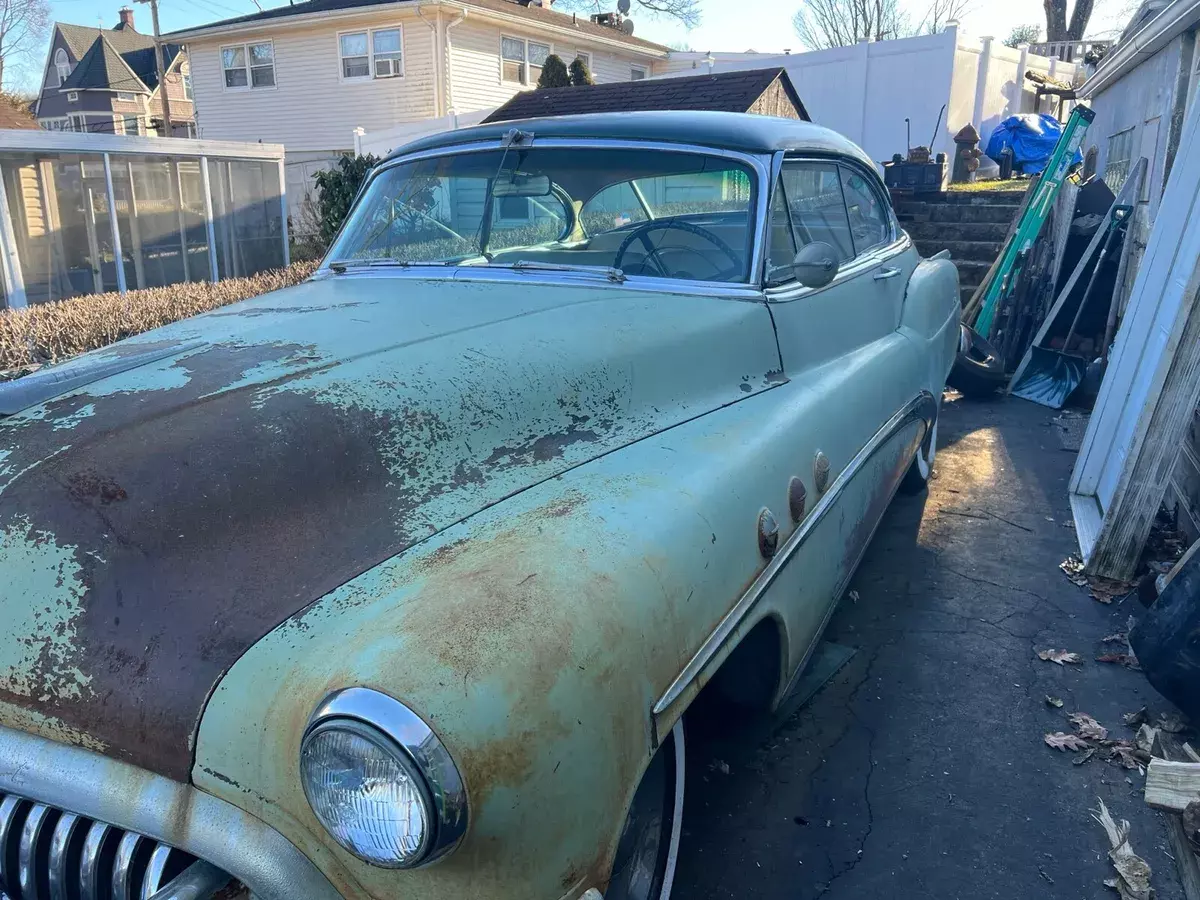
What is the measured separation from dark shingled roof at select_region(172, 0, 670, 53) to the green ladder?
47.0 feet

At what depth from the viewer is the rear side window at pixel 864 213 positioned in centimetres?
399

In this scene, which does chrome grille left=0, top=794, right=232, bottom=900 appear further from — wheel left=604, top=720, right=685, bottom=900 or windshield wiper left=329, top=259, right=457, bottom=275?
windshield wiper left=329, top=259, right=457, bottom=275

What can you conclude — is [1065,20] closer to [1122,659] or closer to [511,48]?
[511,48]

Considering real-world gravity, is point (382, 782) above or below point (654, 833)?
above

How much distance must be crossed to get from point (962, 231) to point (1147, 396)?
7.70 m

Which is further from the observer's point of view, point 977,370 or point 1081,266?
point 1081,266

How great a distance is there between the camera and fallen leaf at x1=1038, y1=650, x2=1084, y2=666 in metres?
3.45

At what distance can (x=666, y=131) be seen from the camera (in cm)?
307

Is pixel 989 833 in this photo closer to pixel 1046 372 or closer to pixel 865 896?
pixel 865 896

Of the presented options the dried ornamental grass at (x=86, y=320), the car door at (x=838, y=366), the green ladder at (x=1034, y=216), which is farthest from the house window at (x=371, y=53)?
the car door at (x=838, y=366)

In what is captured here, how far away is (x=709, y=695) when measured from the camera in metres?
2.49

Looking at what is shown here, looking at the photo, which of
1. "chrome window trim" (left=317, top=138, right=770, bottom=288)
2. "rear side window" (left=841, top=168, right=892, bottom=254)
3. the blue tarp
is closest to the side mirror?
"chrome window trim" (left=317, top=138, right=770, bottom=288)

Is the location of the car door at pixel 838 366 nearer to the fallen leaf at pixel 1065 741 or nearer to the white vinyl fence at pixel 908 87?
the fallen leaf at pixel 1065 741

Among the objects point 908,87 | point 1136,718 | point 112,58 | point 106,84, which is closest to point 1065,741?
point 1136,718
